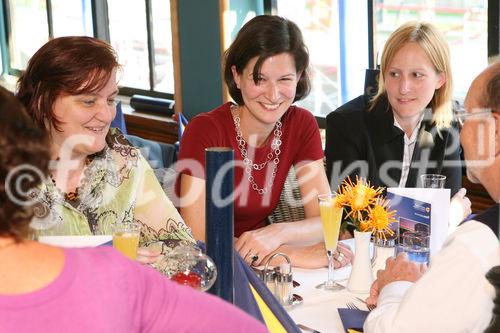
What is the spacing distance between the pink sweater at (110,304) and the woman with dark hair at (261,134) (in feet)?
5.47

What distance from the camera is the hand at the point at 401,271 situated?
72.7 inches

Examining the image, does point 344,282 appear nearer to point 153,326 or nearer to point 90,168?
point 90,168

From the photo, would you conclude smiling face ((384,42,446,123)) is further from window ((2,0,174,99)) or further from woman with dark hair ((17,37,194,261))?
window ((2,0,174,99))

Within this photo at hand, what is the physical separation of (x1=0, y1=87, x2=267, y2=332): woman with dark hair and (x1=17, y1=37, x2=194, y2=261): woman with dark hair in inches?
49.9

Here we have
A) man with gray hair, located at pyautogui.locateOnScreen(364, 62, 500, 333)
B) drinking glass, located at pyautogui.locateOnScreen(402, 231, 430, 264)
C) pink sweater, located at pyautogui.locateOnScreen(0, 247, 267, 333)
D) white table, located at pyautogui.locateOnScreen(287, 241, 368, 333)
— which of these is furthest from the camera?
drinking glass, located at pyautogui.locateOnScreen(402, 231, 430, 264)

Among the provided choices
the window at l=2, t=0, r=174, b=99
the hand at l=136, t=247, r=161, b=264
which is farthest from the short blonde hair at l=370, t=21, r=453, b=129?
the window at l=2, t=0, r=174, b=99

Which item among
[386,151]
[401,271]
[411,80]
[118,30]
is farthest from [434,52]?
[118,30]

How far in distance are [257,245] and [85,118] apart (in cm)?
63

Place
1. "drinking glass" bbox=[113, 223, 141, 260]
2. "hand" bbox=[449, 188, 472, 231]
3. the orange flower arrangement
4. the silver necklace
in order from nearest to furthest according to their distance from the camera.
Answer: "drinking glass" bbox=[113, 223, 141, 260] → the orange flower arrangement → "hand" bbox=[449, 188, 472, 231] → the silver necklace

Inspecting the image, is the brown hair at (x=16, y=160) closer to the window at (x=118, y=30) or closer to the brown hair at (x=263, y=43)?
the brown hair at (x=263, y=43)

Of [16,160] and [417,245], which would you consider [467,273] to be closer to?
[417,245]

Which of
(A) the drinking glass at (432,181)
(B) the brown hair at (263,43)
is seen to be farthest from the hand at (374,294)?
(B) the brown hair at (263,43)

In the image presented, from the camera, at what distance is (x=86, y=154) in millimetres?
2295

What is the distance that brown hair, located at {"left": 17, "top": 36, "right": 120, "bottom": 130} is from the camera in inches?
84.0
